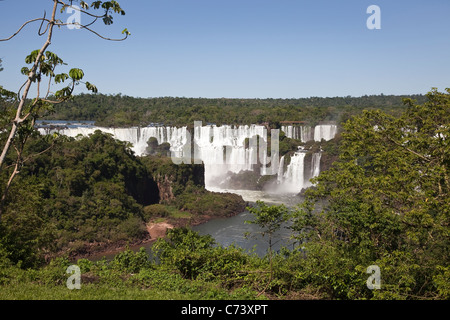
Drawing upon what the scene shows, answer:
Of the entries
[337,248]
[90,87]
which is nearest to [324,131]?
[337,248]

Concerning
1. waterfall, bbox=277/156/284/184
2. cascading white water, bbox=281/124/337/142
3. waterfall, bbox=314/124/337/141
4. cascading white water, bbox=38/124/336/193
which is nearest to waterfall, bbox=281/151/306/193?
waterfall, bbox=277/156/284/184

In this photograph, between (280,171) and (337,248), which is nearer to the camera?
(337,248)

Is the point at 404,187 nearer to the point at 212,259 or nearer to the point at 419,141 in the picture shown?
the point at 419,141

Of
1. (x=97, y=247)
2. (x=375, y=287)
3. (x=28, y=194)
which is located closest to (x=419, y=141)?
(x=375, y=287)

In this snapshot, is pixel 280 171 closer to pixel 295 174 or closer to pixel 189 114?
pixel 295 174

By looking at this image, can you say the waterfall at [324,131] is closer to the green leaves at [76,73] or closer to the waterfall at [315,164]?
the waterfall at [315,164]

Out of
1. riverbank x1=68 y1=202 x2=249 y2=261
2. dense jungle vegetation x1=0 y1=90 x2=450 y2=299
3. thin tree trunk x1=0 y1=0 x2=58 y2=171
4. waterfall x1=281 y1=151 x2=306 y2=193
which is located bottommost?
riverbank x1=68 y1=202 x2=249 y2=261

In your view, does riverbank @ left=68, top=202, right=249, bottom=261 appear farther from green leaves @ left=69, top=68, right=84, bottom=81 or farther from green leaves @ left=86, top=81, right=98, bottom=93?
green leaves @ left=69, top=68, right=84, bottom=81

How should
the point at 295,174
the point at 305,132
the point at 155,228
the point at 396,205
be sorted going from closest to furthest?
the point at 396,205 → the point at 155,228 → the point at 295,174 → the point at 305,132

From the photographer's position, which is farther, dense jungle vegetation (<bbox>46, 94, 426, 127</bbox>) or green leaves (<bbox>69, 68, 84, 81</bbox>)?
dense jungle vegetation (<bbox>46, 94, 426, 127</bbox>)
